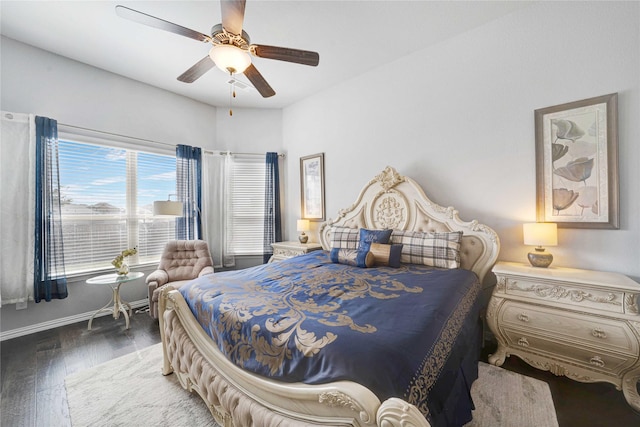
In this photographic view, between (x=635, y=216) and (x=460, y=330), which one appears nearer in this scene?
(x=460, y=330)

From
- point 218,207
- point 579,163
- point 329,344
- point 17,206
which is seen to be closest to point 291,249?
point 218,207

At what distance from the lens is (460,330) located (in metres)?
1.49

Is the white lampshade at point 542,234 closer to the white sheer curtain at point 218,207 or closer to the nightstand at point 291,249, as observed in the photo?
the nightstand at point 291,249

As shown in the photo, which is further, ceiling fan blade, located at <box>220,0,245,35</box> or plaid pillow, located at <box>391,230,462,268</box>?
plaid pillow, located at <box>391,230,462,268</box>

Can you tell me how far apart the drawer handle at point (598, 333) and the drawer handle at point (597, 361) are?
0.55 ft

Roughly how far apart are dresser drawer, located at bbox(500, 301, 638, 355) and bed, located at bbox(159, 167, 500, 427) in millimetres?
346

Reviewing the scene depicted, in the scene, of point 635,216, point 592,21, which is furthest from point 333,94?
point 635,216

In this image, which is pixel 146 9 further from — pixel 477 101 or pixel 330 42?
pixel 477 101

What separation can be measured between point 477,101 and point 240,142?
3.62 meters

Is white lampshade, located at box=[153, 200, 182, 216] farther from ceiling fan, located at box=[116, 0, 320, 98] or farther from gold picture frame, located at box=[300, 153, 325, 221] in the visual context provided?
gold picture frame, located at box=[300, 153, 325, 221]

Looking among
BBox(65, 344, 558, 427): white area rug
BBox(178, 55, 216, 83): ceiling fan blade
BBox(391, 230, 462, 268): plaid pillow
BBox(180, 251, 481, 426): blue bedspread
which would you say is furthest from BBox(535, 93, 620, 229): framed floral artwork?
BBox(178, 55, 216, 83): ceiling fan blade

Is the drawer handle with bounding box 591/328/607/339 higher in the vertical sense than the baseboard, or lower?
higher

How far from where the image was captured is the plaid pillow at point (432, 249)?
235 centimetres

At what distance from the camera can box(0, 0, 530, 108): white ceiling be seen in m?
2.29
